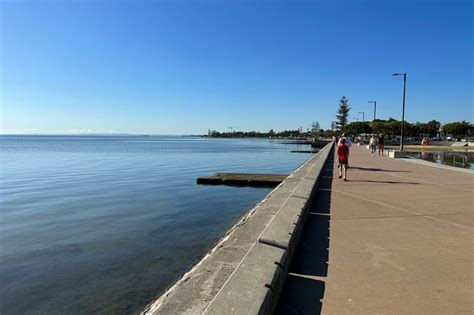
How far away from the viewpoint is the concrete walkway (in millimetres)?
3793

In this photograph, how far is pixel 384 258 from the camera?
5082mm

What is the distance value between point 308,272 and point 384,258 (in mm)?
1194

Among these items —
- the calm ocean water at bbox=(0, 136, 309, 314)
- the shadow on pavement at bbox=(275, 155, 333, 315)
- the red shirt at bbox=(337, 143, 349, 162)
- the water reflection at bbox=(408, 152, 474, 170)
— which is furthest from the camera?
the water reflection at bbox=(408, 152, 474, 170)

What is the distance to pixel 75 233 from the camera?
9742mm

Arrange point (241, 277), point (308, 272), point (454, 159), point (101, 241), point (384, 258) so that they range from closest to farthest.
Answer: point (241, 277) < point (308, 272) < point (384, 258) < point (101, 241) < point (454, 159)

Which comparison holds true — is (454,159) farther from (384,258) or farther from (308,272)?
(308,272)

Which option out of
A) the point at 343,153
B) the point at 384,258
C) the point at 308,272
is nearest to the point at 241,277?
the point at 308,272

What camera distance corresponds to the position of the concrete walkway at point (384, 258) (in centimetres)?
379

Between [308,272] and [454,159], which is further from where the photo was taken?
[454,159]

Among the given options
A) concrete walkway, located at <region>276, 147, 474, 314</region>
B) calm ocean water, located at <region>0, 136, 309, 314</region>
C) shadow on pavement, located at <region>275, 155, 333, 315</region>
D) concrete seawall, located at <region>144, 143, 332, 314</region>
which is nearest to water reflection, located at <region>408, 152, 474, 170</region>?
calm ocean water, located at <region>0, 136, 309, 314</region>

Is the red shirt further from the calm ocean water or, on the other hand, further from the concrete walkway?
the concrete walkway

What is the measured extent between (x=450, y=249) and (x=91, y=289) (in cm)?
577

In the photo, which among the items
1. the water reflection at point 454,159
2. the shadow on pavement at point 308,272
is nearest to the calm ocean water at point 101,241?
the shadow on pavement at point 308,272

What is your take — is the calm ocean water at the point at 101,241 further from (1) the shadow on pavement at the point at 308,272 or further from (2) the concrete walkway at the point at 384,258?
(2) the concrete walkway at the point at 384,258
